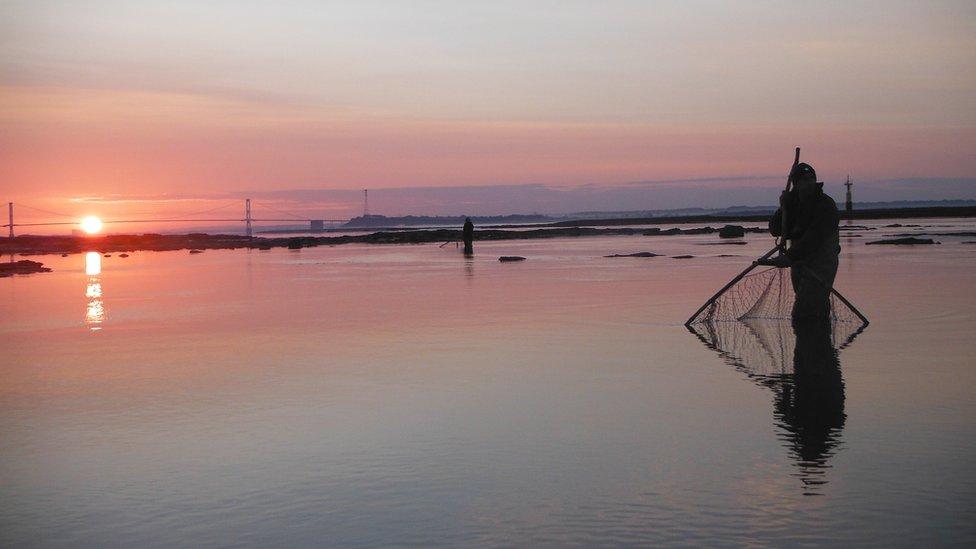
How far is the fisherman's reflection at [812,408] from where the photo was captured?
7012 millimetres

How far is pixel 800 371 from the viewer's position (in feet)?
34.7

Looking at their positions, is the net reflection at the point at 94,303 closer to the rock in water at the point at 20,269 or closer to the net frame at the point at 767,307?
the rock in water at the point at 20,269

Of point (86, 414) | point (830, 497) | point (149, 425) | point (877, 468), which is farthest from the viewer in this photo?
point (86, 414)

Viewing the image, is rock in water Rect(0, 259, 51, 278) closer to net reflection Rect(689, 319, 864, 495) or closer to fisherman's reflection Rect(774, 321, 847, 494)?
net reflection Rect(689, 319, 864, 495)

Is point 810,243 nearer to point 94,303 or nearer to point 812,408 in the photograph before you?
point 812,408

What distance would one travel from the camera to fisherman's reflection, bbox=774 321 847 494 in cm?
701

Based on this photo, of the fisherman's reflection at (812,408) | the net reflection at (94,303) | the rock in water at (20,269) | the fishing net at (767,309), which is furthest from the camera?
the rock in water at (20,269)

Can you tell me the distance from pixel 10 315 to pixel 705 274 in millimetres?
16439

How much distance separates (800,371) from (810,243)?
433 cm

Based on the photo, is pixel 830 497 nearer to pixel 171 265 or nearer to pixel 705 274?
pixel 705 274

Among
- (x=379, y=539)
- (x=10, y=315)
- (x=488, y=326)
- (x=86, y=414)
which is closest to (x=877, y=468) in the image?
(x=379, y=539)

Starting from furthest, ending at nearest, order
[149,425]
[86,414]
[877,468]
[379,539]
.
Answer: [86,414] → [149,425] → [877,468] → [379,539]

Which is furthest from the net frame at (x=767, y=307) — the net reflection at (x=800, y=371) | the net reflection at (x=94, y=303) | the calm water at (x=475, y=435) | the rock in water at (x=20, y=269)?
the rock in water at (x=20, y=269)

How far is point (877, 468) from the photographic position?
21.9 ft
